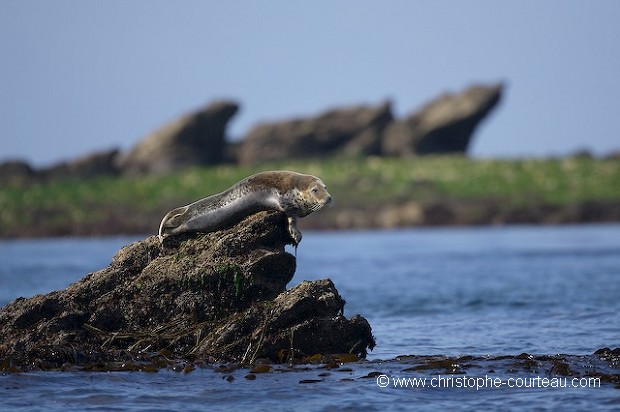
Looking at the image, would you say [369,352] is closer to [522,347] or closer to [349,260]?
[522,347]

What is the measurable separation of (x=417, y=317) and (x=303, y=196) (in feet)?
21.5

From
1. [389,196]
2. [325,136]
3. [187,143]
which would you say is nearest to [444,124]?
[325,136]

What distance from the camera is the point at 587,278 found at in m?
26.4

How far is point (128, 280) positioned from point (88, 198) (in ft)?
163

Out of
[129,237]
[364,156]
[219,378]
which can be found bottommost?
[219,378]

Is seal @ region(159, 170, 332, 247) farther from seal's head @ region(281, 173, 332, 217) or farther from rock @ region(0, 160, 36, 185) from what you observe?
rock @ region(0, 160, 36, 185)

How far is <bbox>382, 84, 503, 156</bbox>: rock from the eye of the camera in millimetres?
70625

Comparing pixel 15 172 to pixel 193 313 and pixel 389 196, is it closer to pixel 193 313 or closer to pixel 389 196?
pixel 389 196

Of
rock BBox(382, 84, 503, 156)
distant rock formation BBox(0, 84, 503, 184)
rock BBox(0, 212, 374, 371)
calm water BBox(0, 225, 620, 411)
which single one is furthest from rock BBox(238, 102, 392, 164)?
rock BBox(0, 212, 374, 371)

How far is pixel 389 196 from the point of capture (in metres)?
60.1

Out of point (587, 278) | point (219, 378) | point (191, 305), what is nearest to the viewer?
point (219, 378)

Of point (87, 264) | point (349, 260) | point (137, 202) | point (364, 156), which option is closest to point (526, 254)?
point (349, 260)

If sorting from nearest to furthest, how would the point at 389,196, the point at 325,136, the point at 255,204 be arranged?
the point at 255,204 < the point at 389,196 < the point at 325,136

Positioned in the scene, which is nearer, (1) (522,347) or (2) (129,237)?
(1) (522,347)
